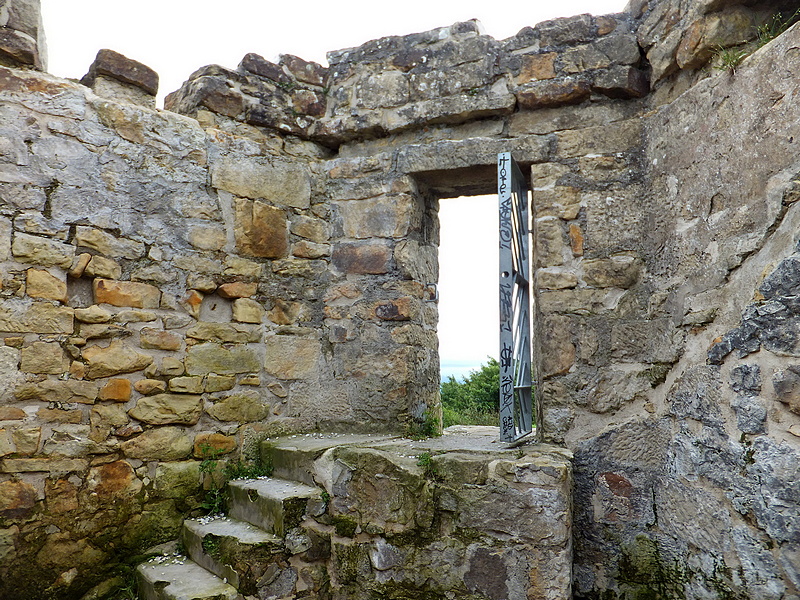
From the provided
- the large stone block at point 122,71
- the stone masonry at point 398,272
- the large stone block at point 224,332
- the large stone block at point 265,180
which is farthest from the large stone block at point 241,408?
the large stone block at point 122,71

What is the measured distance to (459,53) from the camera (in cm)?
316

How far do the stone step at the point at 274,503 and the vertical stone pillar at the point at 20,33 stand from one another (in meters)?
2.08

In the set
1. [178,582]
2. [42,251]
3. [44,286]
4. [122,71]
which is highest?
[122,71]

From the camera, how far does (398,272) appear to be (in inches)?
125

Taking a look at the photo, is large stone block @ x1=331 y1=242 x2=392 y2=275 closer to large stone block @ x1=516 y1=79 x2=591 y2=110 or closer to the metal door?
the metal door

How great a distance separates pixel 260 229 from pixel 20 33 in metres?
1.31

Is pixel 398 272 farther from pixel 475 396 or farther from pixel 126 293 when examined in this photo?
pixel 475 396

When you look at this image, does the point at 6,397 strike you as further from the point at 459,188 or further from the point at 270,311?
the point at 459,188

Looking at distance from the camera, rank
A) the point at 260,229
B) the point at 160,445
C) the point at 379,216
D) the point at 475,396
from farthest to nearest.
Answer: the point at 475,396
the point at 379,216
the point at 260,229
the point at 160,445

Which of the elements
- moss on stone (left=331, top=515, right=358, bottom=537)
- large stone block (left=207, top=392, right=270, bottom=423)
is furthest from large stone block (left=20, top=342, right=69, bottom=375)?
moss on stone (left=331, top=515, right=358, bottom=537)

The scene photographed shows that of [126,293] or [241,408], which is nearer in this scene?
[126,293]

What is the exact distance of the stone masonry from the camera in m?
2.20

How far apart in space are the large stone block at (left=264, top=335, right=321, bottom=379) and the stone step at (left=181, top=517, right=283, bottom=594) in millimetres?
827

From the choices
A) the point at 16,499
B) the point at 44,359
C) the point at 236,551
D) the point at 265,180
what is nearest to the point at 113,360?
the point at 44,359
